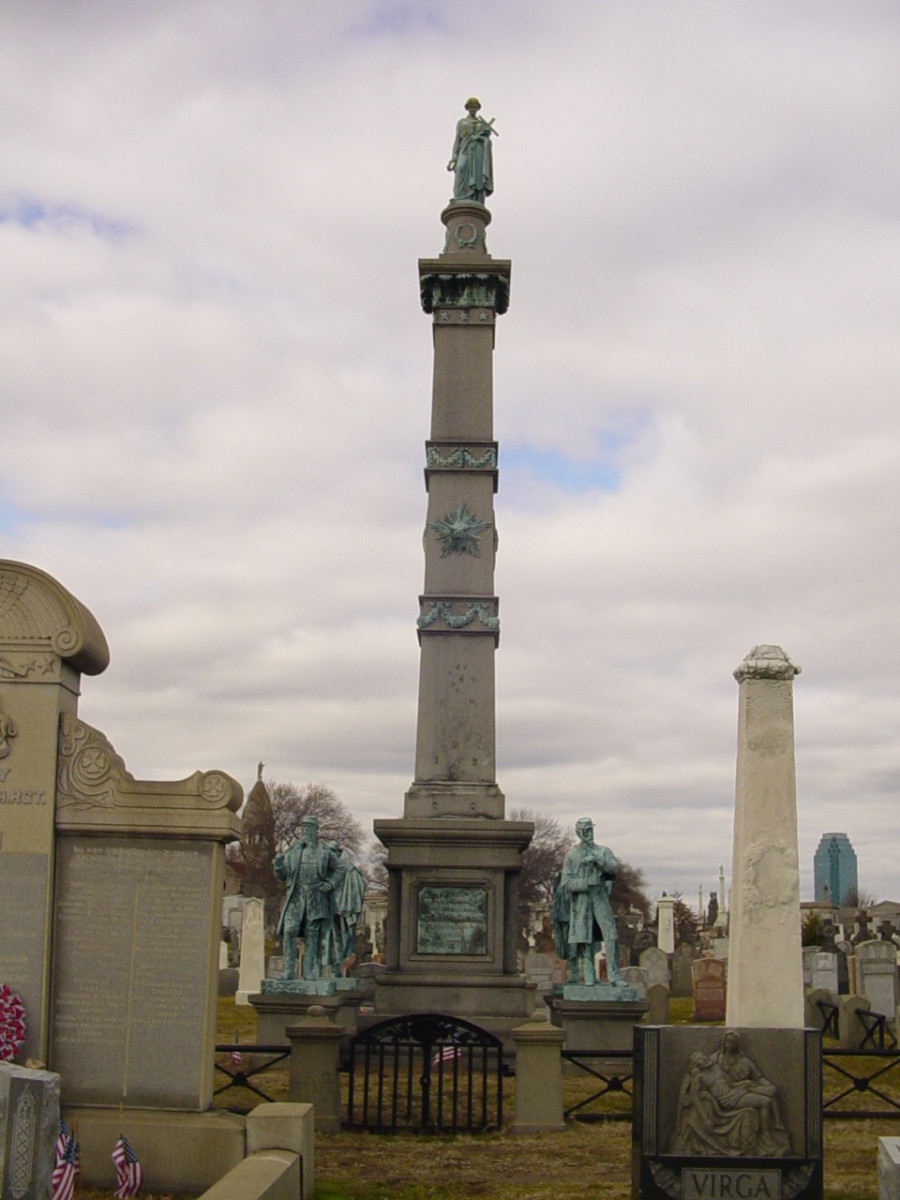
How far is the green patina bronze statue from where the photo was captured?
19.6 metres


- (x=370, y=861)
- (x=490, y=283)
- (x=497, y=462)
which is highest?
(x=490, y=283)

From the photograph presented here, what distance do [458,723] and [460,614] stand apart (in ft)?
4.76

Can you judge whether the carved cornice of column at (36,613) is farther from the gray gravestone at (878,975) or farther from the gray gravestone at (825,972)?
the gray gravestone at (825,972)

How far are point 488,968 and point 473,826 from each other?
1.68m

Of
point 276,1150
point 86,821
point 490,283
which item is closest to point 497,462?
point 490,283

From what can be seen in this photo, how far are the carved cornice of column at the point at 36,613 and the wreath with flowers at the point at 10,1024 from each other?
7.34 ft

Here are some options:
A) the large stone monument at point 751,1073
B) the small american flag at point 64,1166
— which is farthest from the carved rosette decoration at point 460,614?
the small american flag at point 64,1166

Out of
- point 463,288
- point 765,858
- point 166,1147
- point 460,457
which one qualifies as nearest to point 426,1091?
point 166,1147

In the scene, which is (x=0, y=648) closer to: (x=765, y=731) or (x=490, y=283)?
(x=765, y=731)

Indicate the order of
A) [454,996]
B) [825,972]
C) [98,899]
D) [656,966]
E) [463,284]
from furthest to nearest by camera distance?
[656,966]
[825,972]
[463,284]
[454,996]
[98,899]

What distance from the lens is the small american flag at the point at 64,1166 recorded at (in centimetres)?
726

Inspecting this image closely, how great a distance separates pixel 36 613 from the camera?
8930 millimetres

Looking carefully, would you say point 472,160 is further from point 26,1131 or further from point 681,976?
point 681,976

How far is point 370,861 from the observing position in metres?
76.9
